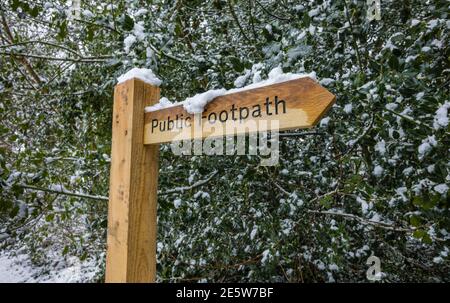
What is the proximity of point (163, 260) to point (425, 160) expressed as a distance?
204cm

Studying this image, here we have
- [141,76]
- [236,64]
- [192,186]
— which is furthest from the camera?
[192,186]

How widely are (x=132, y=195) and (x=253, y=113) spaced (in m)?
0.61

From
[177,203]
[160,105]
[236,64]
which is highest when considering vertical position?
[236,64]

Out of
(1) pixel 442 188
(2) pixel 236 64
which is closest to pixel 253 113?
(2) pixel 236 64

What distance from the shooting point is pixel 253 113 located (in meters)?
1.00

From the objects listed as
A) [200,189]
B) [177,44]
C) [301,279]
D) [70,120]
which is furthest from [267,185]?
[70,120]

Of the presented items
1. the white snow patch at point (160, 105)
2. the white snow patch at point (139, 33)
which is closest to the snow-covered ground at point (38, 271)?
the white snow patch at point (139, 33)

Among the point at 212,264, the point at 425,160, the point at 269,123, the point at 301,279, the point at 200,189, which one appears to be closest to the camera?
the point at 269,123

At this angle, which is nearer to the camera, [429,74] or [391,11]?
[429,74]

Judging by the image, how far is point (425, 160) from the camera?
1474mm

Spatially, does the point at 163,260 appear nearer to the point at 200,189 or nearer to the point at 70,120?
the point at 200,189

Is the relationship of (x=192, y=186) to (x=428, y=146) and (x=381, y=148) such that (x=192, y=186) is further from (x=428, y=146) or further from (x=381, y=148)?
(x=428, y=146)

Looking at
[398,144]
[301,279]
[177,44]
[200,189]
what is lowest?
[301,279]

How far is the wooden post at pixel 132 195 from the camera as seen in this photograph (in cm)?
128
